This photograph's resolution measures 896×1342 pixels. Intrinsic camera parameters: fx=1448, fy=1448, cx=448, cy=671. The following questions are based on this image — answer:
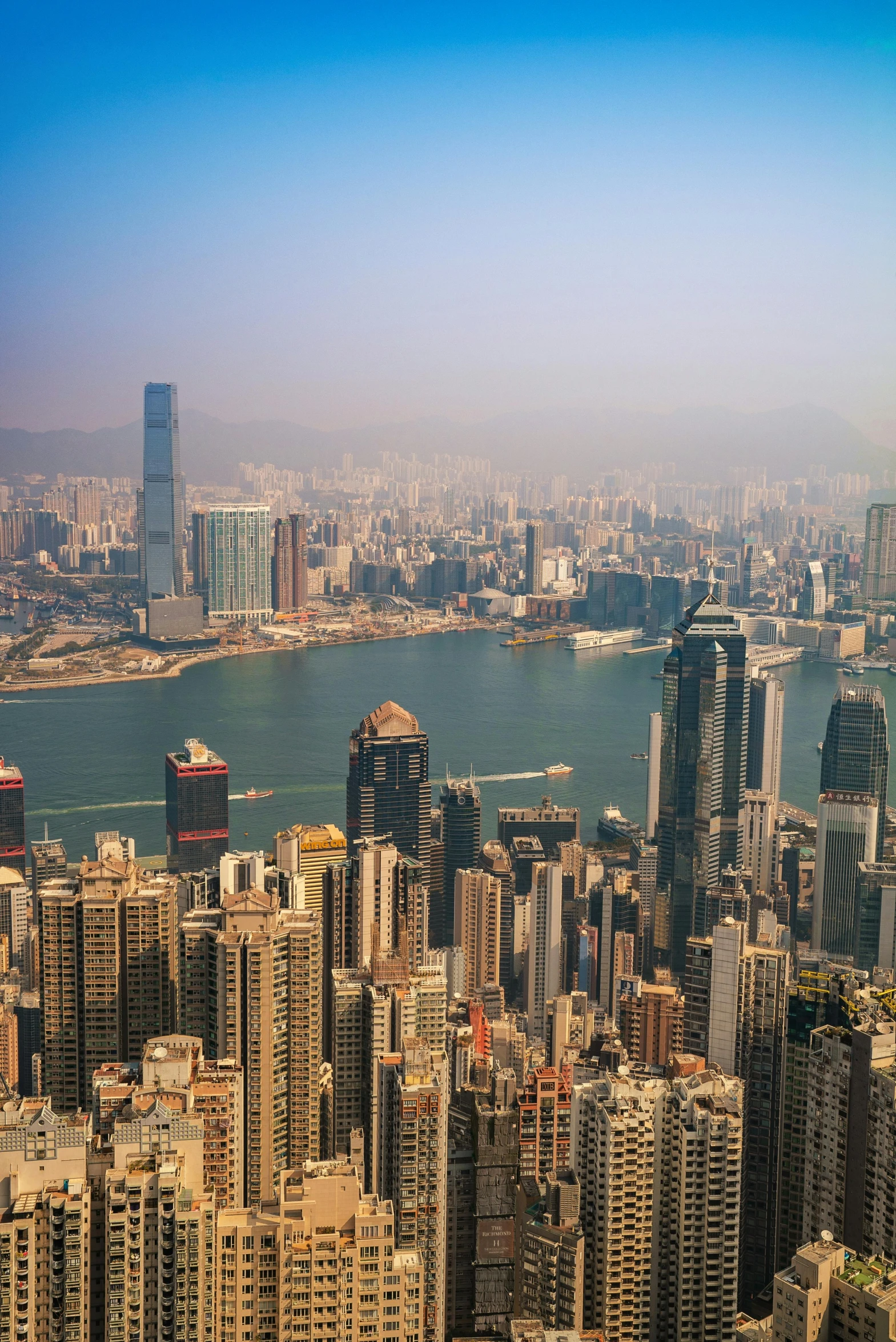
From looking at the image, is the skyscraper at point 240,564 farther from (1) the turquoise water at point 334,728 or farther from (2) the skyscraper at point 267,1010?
(2) the skyscraper at point 267,1010

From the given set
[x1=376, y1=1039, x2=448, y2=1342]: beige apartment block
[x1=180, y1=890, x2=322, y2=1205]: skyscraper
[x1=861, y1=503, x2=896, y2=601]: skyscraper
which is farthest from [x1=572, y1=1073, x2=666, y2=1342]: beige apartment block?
[x1=861, y1=503, x2=896, y2=601]: skyscraper

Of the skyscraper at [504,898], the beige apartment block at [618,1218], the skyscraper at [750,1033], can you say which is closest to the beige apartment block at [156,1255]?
the beige apartment block at [618,1218]

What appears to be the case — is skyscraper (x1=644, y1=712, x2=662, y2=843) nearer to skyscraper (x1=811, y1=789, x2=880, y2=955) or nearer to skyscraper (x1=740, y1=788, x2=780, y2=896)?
skyscraper (x1=740, y1=788, x2=780, y2=896)

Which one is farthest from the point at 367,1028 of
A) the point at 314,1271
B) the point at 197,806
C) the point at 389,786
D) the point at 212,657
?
the point at 212,657

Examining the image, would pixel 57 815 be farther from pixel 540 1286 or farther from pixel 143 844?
pixel 540 1286

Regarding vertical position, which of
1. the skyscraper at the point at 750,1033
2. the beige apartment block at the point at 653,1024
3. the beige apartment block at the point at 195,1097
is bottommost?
the beige apartment block at the point at 653,1024

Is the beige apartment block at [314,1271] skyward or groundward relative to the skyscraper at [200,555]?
groundward
